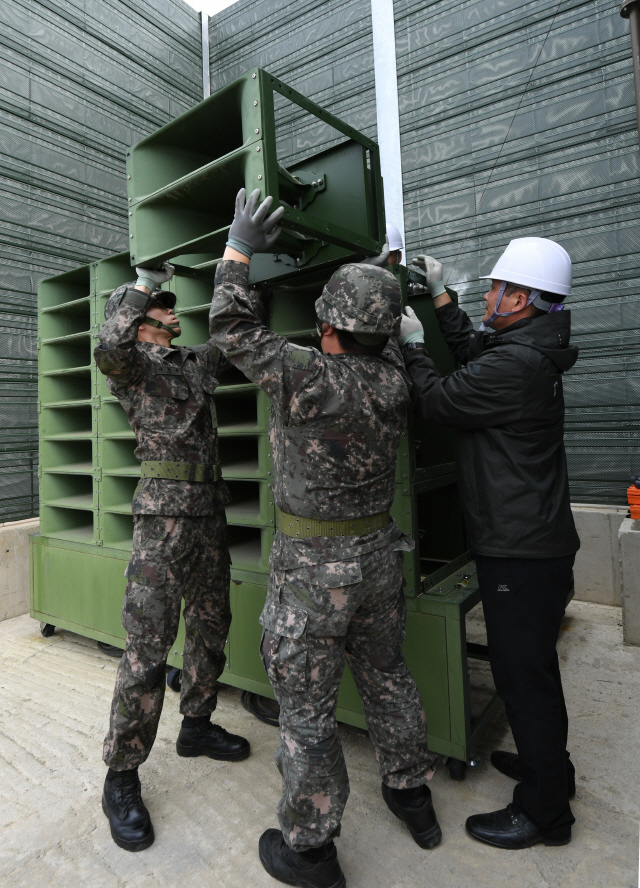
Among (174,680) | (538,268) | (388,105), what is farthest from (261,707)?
(388,105)

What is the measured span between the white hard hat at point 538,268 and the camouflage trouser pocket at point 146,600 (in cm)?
188

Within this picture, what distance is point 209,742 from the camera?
8.92ft

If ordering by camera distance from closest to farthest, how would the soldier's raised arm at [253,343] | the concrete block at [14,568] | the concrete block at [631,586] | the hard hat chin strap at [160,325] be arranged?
the soldier's raised arm at [253,343] < the hard hat chin strap at [160,325] < the concrete block at [631,586] < the concrete block at [14,568]

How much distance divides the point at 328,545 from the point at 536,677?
92cm

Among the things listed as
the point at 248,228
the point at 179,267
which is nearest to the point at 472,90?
the point at 179,267

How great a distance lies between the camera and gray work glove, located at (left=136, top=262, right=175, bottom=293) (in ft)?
8.38

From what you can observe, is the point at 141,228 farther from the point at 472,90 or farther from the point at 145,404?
the point at 472,90

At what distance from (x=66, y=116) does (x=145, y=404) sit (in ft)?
15.1

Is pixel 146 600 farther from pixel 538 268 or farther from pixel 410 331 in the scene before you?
pixel 538 268

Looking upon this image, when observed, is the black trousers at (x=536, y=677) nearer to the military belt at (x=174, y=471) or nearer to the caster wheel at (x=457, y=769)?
the caster wheel at (x=457, y=769)

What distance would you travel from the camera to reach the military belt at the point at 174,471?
255 cm

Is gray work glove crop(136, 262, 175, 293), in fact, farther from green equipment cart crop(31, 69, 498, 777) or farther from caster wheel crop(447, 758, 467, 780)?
caster wheel crop(447, 758, 467, 780)

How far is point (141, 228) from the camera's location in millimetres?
2504

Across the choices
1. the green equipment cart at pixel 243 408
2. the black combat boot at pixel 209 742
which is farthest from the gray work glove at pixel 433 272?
the black combat boot at pixel 209 742
